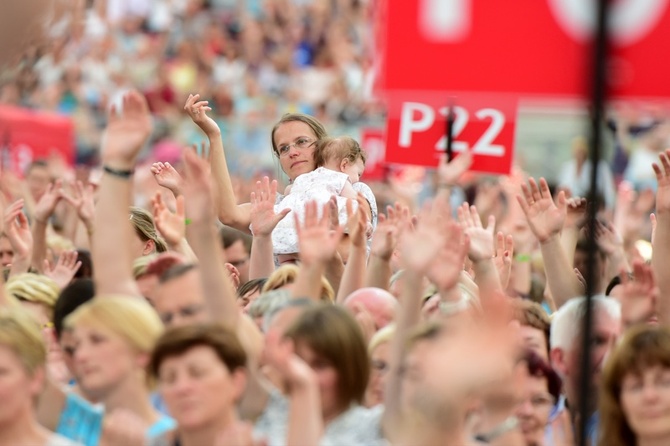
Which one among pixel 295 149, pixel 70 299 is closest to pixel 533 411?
pixel 70 299

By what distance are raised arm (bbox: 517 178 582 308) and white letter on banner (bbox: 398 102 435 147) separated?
168 cm

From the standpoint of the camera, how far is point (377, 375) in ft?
17.9

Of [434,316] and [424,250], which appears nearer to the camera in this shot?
[424,250]

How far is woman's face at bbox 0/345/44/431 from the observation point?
4.53 m

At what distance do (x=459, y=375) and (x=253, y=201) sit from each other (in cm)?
325

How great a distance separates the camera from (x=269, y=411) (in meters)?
4.90

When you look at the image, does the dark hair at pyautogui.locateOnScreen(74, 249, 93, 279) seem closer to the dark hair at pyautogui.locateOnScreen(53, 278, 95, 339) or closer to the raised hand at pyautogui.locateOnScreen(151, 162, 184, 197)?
the raised hand at pyautogui.locateOnScreen(151, 162, 184, 197)

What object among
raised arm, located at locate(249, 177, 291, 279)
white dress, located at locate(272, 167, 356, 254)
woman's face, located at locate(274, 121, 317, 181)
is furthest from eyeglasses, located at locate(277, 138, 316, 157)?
raised arm, located at locate(249, 177, 291, 279)

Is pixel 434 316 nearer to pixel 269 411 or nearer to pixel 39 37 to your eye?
pixel 269 411

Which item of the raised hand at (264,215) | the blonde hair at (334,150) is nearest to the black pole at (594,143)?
the raised hand at (264,215)

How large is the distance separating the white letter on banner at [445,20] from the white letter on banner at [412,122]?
3192mm

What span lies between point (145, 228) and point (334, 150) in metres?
1.00

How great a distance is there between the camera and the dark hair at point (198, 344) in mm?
4516

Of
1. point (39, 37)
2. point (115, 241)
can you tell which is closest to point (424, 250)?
point (115, 241)
